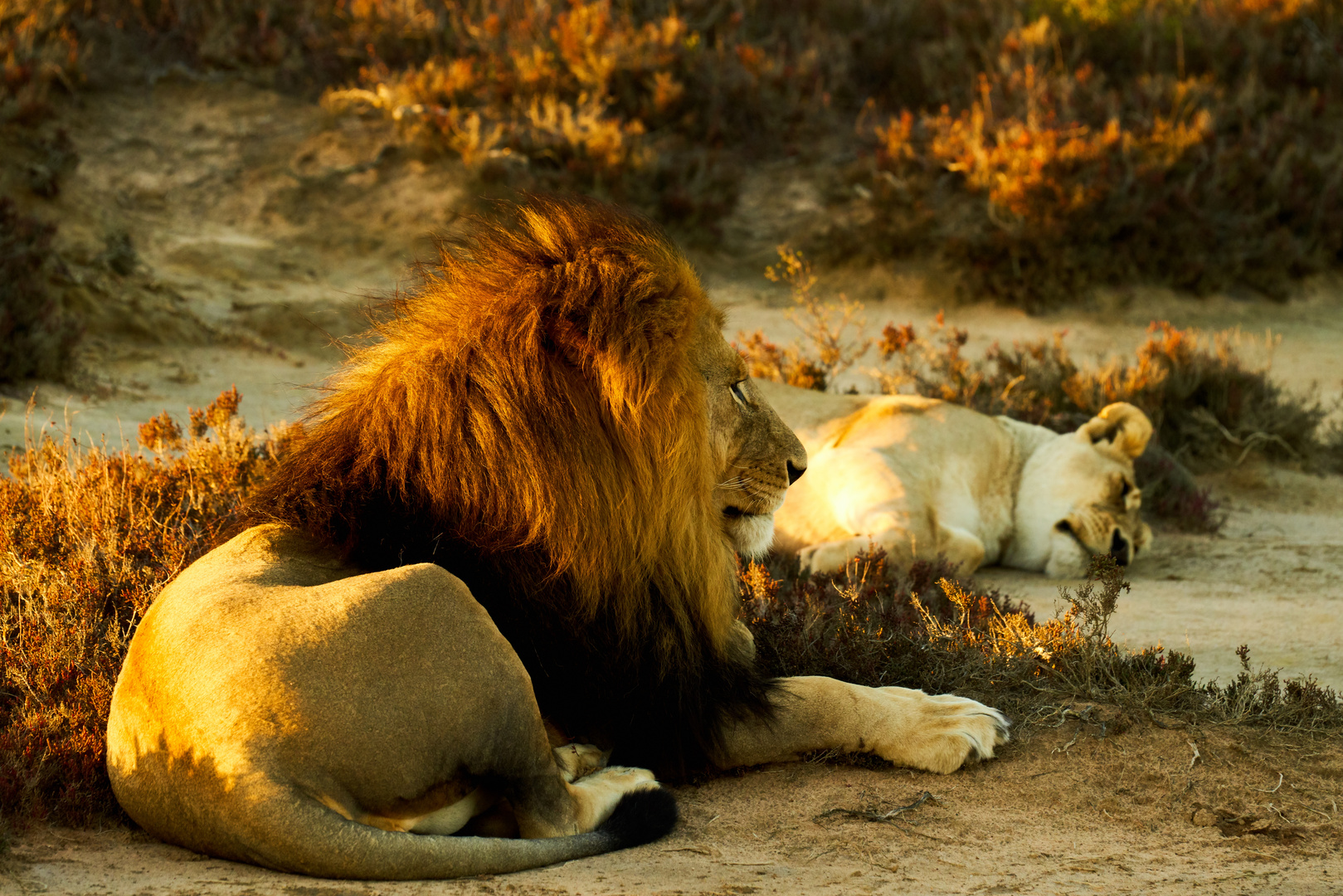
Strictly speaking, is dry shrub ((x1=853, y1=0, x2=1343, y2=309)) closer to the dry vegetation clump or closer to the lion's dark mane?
→ the dry vegetation clump

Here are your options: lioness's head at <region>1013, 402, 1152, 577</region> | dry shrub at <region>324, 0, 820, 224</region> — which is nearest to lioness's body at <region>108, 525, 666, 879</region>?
lioness's head at <region>1013, 402, 1152, 577</region>

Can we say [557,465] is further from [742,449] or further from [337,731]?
[337,731]

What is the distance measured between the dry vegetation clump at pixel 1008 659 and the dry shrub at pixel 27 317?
5.29 m

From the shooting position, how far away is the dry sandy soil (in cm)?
298

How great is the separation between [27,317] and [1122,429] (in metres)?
7.00

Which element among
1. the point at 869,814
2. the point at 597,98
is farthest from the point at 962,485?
the point at 597,98

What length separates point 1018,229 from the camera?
43.4 ft

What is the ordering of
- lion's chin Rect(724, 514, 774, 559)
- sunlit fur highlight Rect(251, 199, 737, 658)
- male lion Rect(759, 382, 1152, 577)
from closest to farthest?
sunlit fur highlight Rect(251, 199, 737, 658), lion's chin Rect(724, 514, 774, 559), male lion Rect(759, 382, 1152, 577)

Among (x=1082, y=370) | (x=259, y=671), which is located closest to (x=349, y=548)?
(x=259, y=671)

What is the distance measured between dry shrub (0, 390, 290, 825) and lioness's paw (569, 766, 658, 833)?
4.02 ft

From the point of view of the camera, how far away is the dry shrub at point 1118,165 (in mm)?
13297

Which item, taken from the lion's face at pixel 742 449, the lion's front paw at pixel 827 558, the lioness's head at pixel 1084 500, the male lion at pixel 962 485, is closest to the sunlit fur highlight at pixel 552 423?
the lion's face at pixel 742 449

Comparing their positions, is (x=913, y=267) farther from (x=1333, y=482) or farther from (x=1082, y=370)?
(x=1333, y=482)

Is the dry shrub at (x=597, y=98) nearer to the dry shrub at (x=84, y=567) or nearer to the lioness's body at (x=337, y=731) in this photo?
the dry shrub at (x=84, y=567)
